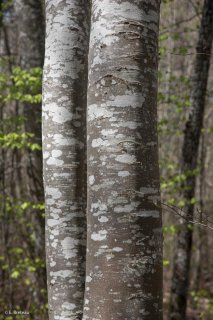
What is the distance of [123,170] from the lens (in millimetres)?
1844

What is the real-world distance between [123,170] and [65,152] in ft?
3.25

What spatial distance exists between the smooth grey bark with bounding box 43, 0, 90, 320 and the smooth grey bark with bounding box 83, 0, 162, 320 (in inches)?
31.1

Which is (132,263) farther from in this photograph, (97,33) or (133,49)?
(97,33)

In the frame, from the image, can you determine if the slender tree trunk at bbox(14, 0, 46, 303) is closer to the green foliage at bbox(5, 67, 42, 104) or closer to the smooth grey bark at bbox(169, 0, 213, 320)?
the green foliage at bbox(5, 67, 42, 104)

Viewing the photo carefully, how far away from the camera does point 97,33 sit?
6.51 feet

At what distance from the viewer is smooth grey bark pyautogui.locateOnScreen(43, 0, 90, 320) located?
2.67 meters

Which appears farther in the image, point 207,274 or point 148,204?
point 207,274

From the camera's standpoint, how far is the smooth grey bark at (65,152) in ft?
8.77

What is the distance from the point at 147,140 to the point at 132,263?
21.8 inches

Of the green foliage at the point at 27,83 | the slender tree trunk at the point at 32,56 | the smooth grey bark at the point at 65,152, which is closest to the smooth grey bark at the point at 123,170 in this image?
the smooth grey bark at the point at 65,152

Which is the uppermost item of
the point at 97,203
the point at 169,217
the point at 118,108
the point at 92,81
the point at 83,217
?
the point at 92,81

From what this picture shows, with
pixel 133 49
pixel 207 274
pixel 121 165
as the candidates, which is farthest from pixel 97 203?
pixel 207 274

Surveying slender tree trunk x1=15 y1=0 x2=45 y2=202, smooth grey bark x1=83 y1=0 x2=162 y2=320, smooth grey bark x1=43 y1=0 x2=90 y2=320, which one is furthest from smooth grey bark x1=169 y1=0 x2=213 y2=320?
smooth grey bark x1=83 y1=0 x2=162 y2=320

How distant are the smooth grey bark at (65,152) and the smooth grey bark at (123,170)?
790 mm
